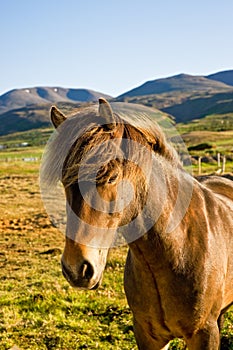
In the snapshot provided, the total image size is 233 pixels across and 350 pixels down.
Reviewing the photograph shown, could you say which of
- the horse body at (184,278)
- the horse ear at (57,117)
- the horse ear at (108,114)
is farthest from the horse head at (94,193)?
the horse body at (184,278)

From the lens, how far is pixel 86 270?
100 inches

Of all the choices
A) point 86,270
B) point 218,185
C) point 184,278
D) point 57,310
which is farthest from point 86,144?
point 57,310

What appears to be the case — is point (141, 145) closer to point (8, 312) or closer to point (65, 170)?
point (65, 170)

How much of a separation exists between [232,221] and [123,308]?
326 centimetres

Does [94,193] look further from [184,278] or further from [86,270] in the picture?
[184,278]

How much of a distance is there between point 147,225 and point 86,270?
24.7 inches

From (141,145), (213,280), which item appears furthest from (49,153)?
(213,280)

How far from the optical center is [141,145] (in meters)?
2.74

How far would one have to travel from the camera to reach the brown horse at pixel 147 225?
2.53 metres

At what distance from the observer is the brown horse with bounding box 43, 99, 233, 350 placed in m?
2.53

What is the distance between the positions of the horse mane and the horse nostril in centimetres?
47

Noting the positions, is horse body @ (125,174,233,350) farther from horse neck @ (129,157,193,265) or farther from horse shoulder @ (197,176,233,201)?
horse shoulder @ (197,176,233,201)

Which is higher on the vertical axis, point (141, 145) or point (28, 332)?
point (141, 145)

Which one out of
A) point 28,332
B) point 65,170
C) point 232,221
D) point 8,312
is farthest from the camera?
point 8,312
